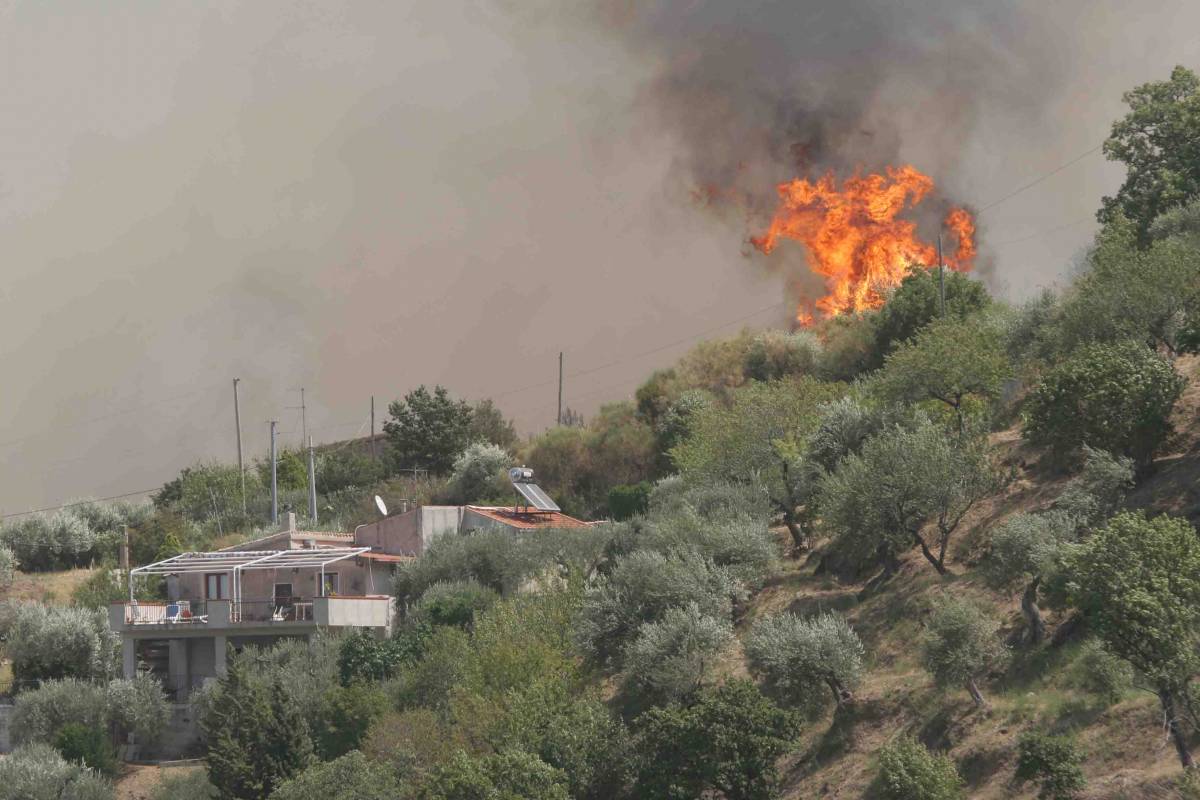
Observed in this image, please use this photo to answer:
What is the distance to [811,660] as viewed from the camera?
4272cm

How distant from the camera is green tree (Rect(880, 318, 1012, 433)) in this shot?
56.6 m

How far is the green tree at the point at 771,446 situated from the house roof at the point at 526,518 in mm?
5561

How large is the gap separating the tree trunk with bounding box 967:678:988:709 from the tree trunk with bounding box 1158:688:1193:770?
596cm

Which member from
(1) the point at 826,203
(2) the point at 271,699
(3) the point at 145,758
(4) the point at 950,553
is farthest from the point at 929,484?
(1) the point at 826,203

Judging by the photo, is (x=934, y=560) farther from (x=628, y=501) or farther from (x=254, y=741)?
(x=628, y=501)

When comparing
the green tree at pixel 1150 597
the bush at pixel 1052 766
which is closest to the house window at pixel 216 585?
the bush at pixel 1052 766

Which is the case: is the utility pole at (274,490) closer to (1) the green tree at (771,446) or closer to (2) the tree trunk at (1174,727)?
(1) the green tree at (771,446)

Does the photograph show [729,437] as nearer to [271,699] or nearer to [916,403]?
[916,403]

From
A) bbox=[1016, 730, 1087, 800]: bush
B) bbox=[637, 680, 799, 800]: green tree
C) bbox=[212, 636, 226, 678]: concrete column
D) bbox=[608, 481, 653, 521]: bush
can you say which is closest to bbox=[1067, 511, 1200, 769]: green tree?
bbox=[1016, 730, 1087, 800]: bush

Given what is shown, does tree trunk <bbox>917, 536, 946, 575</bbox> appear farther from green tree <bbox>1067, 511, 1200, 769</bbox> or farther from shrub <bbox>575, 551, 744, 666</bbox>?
green tree <bbox>1067, 511, 1200, 769</bbox>

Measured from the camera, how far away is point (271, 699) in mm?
51000

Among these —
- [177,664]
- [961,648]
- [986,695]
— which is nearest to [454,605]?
[177,664]

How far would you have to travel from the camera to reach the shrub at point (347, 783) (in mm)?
43644

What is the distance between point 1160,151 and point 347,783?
5014 centimetres
